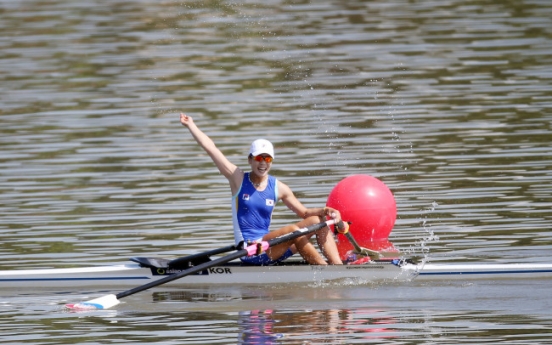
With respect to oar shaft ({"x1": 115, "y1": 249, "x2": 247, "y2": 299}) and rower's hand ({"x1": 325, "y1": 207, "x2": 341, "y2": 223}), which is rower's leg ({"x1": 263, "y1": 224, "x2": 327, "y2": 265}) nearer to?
rower's hand ({"x1": 325, "y1": 207, "x2": 341, "y2": 223})

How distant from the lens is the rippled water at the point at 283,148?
12.2 metres

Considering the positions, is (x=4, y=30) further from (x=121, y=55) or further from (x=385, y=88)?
(x=385, y=88)

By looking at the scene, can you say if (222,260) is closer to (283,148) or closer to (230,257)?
(230,257)

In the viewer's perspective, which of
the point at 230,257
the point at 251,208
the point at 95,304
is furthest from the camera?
the point at 251,208

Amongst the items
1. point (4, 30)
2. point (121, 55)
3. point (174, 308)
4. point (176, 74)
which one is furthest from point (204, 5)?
point (174, 308)

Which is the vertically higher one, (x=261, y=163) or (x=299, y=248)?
(x=261, y=163)

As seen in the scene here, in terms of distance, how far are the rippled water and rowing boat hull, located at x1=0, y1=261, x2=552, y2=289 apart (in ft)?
0.52

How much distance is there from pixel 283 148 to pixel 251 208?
23.6 ft

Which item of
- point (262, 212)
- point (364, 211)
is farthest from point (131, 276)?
point (364, 211)

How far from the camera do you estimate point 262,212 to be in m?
13.8

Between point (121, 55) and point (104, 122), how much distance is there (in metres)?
8.60

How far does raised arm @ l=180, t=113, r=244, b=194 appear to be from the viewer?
1360cm

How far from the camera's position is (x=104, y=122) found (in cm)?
2381

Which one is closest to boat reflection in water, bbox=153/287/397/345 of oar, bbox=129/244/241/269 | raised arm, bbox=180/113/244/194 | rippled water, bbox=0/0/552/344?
rippled water, bbox=0/0/552/344
